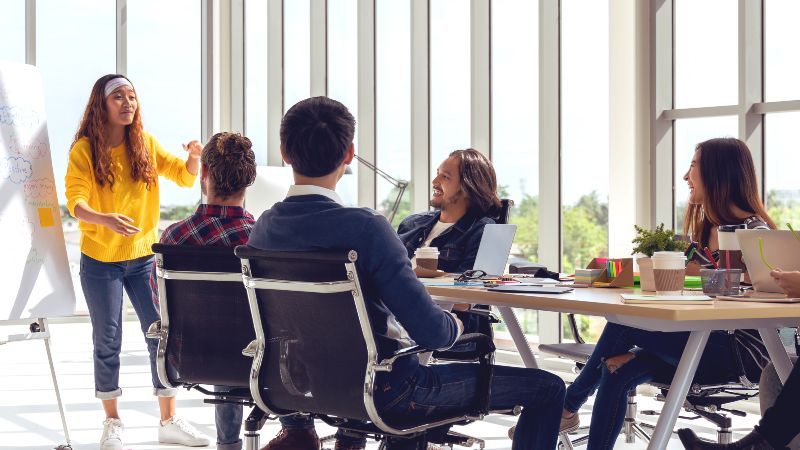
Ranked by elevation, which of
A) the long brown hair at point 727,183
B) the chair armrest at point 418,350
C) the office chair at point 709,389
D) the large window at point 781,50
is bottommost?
the office chair at point 709,389

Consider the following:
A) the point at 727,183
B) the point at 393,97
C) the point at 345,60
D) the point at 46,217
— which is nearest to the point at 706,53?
the point at 727,183

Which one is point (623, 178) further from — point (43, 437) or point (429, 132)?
point (43, 437)

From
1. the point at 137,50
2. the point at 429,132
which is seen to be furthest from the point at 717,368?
the point at 137,50

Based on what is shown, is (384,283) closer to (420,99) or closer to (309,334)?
(309,334)

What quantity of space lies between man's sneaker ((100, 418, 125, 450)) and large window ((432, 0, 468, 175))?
323cm

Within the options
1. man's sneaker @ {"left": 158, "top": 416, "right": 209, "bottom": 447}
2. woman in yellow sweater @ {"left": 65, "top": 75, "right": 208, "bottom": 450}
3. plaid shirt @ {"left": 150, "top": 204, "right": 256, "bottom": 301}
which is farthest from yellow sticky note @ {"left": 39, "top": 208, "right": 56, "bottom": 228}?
plaid shirt @ {"left": 150, "top": 204, "right": 256, "bottom": 301}

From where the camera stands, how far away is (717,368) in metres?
3.00

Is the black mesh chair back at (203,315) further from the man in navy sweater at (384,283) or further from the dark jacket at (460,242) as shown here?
the dark jacket at (460,242)

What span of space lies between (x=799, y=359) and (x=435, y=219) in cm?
183

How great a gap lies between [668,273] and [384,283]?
831 millimetres

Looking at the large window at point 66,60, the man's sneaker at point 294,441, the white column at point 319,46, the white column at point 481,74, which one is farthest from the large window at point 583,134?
the large window at point 66,60

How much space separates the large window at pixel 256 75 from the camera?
342 inches

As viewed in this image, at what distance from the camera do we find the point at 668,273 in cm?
264

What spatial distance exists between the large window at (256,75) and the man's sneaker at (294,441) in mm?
5922
